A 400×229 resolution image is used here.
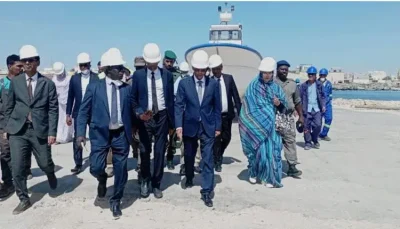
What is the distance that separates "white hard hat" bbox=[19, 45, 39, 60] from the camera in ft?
14.1

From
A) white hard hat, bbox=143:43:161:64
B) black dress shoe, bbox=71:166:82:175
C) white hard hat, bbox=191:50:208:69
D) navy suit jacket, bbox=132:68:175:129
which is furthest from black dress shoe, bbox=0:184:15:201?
white hard hat, bbox=191:50:208:69

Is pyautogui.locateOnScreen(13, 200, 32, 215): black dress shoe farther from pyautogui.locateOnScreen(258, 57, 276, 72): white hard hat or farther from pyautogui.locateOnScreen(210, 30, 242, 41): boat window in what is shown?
pyautogui.locateOnScreen(210, 30, 242, 41): boat window

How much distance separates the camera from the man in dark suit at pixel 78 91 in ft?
19.1

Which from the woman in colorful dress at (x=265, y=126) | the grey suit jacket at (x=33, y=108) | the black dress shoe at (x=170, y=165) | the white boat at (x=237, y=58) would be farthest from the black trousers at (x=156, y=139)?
the white boat at (x=237, y=58)

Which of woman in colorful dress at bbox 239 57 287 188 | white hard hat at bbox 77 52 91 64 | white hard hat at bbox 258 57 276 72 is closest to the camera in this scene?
white hard hat at bbox 258 57 276 72

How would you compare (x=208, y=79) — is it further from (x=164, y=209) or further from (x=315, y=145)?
(x=315, y=145)

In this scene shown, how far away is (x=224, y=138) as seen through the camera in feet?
20.0

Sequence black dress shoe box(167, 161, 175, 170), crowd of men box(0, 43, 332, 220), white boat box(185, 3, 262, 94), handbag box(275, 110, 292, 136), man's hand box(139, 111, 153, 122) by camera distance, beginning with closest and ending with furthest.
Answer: crowd of men box(0, 43, 332, 220) → man's hand box(139, 111, 153, 122) → handbag box(275, 110, 292, 136) → black dress shoe box(167, 161, 175, 170) → white boat box(185, 3, 262, 94)

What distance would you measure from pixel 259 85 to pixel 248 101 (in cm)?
30

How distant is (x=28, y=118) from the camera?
4.39 meters

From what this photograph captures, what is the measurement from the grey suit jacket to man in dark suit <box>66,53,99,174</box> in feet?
4.18

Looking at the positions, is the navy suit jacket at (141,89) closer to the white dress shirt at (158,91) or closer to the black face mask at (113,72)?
the white dress shirt at (158,91)

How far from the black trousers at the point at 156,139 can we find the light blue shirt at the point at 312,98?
15.0ft

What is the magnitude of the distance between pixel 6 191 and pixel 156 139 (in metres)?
2.14
